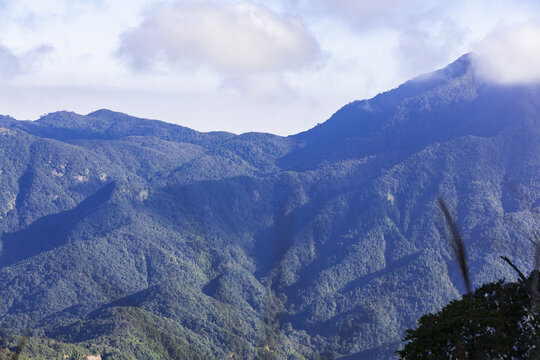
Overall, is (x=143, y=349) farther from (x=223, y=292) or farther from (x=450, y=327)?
(x=223, y=292)

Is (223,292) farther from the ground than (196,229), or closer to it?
closer to it

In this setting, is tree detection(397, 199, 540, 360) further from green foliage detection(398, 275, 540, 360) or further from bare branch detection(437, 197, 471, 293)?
bare branch detection(437, 197, 471, 293)

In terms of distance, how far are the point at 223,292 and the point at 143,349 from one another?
553ft

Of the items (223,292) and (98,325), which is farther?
(98,325)

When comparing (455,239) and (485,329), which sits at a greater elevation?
(455,239)

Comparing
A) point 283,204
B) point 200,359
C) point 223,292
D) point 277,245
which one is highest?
point 283,204

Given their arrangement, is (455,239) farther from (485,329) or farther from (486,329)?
(486,329)

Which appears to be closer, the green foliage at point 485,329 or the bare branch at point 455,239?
the bare branch at point 455,239

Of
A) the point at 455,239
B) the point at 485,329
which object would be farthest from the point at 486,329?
the point at 455,239

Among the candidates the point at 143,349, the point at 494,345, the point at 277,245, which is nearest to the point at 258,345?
the point at 277,245

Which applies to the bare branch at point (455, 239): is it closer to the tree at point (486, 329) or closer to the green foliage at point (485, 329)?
the tree at point (486, 329)

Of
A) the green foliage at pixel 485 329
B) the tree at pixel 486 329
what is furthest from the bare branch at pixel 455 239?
the green foliage at pixel 485 329

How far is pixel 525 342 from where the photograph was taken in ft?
58.0

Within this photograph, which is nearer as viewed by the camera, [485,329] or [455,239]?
[455,239]
